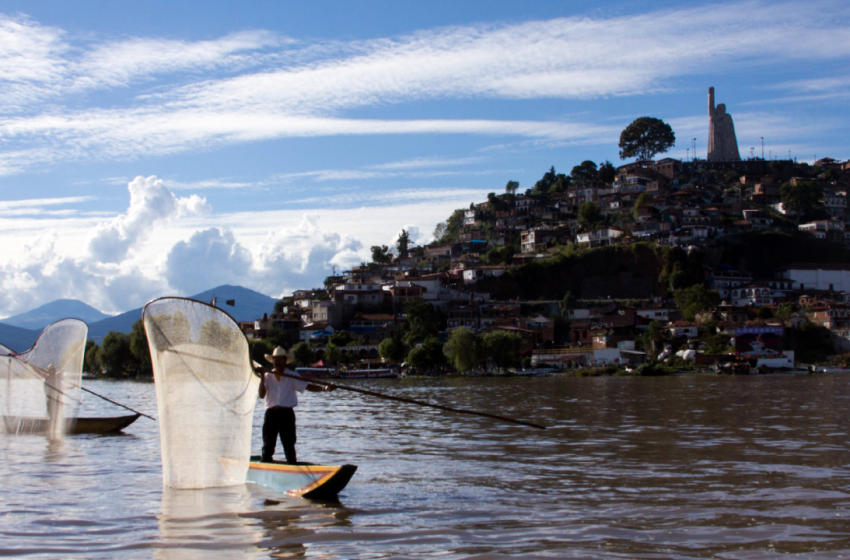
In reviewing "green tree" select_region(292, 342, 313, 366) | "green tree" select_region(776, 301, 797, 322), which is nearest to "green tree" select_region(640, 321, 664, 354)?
"green tree" select_region(776, 301, 797, 322)

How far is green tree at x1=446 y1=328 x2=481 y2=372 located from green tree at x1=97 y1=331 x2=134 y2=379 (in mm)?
39190

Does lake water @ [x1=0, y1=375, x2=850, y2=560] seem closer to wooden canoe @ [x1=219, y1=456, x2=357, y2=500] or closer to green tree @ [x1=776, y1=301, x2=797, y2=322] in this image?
wooden canoe @ [x1=219, y1=456, x2=357, y2=500]

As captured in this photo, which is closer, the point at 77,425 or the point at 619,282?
the point at 77,425

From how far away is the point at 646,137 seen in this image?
162 m

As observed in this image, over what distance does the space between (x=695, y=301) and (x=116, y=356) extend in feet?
232

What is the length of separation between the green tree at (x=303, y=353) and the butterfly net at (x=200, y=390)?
80195mm

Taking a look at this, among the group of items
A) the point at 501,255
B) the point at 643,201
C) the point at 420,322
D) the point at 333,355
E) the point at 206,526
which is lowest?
the point at 333,355

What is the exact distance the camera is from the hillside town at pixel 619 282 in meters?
84.4

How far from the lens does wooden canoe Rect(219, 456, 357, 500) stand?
11.8m

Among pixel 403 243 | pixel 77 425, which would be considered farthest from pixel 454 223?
pixel 77 425

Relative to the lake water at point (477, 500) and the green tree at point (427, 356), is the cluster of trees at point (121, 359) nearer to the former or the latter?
the green tree at point (427, 356)

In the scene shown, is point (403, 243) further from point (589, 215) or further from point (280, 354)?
point (280, 354)

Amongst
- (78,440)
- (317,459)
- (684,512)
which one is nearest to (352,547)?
(684,512)

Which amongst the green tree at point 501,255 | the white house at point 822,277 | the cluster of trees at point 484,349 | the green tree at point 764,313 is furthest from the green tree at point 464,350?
the white house at point 822,277
